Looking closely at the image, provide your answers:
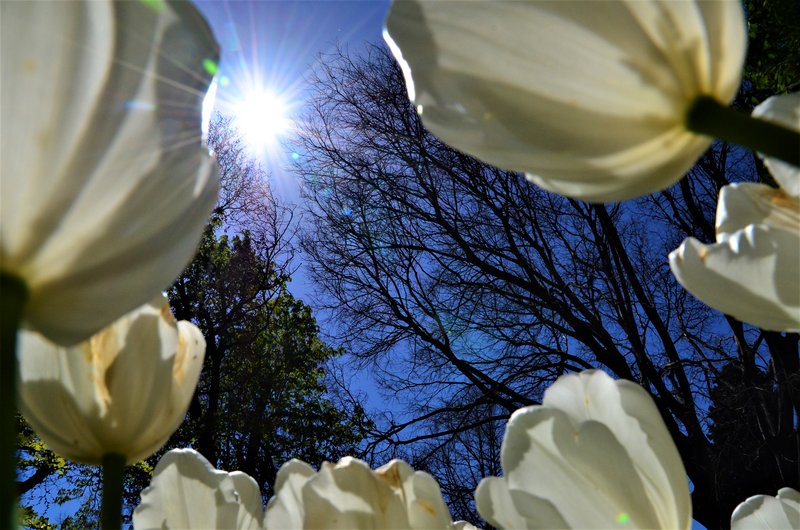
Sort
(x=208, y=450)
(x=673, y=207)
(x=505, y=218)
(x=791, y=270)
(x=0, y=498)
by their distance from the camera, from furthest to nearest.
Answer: (x=208, y=450) < (x=505, y=218) < (x=673, y=207) < (x=791, y=270) < (x=0, y=498)

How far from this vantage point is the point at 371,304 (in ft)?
21.2

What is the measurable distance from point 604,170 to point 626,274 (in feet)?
19.3

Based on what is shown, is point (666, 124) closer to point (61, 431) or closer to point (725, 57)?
point (725, 57)

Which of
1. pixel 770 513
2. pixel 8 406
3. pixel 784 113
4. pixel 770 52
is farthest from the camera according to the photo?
pixel 770 52

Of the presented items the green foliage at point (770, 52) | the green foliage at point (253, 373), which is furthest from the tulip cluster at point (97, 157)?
the green foliage at point (253, 373)

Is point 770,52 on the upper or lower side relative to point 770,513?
upper

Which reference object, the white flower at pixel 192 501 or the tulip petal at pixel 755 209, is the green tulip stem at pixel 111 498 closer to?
the white flower at pixel 192 501

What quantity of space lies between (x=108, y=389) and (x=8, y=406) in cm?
14

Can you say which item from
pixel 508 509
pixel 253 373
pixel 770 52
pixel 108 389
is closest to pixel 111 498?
pixel 108 389

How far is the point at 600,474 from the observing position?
279 millimetres

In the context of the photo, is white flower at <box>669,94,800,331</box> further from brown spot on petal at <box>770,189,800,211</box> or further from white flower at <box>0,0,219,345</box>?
white flower at <box>0,0,219,345</box>

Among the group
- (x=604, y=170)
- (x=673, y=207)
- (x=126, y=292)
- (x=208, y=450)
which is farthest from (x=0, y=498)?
(x=208, y=450)

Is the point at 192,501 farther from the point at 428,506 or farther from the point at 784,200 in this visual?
the point at 784,200

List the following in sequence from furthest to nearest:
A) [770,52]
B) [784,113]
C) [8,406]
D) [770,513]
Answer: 1. [770,52]
2. [770,513]
3. [784,113]
4. [8,406]
